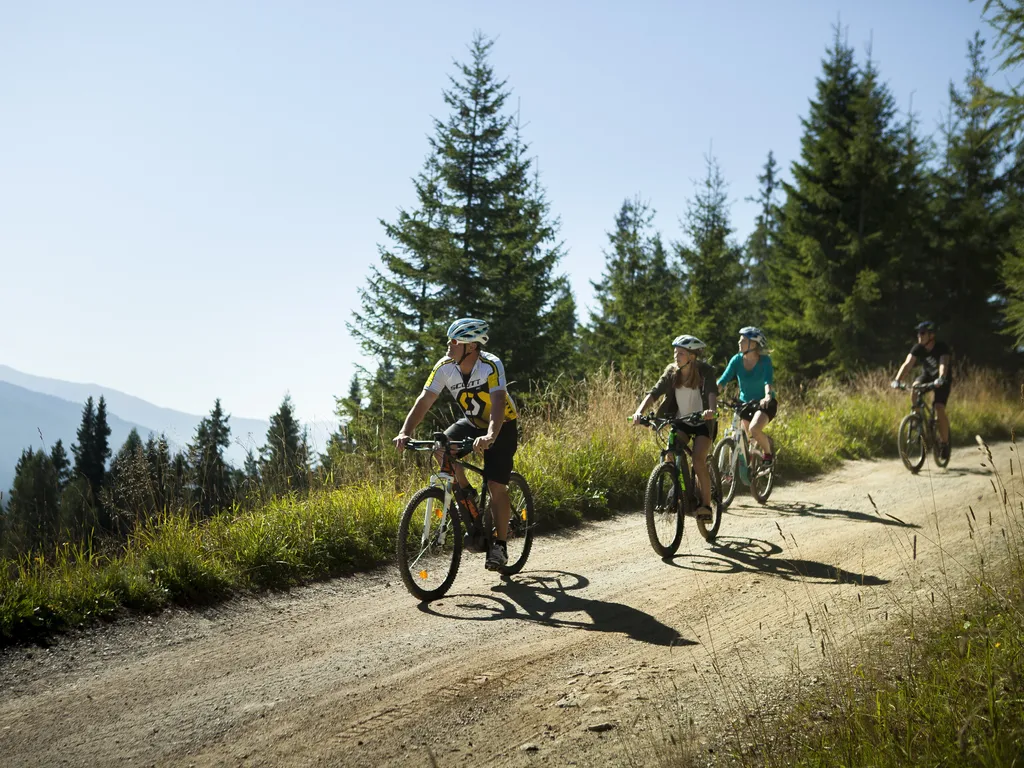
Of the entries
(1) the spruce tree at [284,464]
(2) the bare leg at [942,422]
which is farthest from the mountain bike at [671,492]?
(2) the bare leg at [942,422]

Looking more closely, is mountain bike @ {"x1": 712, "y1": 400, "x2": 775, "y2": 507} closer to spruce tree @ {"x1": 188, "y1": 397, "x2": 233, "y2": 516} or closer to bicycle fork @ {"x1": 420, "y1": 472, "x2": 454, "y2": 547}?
bicycle fork @ {"x1": 420, "y1": 472, "x2": 454, "y2": 547}

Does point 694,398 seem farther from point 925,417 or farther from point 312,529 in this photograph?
point 925,417

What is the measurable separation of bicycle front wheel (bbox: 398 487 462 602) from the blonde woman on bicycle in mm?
2281

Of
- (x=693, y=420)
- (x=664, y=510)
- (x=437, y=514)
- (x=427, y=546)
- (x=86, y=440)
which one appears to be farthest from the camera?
(x=86, y=440)

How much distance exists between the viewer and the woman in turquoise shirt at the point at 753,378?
9.30 metres

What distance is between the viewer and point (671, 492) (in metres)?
7.11

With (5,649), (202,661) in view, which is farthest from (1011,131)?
(5,649)

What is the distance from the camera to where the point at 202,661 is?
15.2ft

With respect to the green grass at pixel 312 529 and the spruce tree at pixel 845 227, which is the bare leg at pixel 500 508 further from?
the spruce tree at pixel 845 227

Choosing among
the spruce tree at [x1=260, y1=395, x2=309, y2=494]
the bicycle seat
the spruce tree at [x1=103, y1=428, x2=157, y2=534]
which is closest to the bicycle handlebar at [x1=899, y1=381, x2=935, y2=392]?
the bicycle seat

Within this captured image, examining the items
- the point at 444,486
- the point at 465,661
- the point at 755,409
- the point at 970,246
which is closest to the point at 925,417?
the point at 755,409

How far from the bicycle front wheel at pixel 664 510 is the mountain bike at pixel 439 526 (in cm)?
158

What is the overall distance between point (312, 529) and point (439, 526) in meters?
1.49

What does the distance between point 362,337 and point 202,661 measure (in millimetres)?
17873
